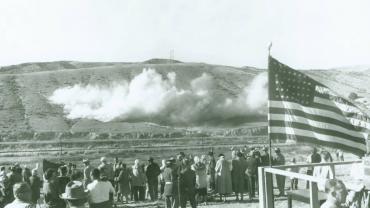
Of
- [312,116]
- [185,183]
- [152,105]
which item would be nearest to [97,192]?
[185,183]

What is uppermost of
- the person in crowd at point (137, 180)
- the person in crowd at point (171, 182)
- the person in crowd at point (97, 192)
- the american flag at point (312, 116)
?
the american flag at point (312, 116)

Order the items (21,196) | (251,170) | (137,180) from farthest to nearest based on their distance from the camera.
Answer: (137,180)
(251,170)
(21,196)

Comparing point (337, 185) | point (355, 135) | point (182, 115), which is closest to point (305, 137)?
point (355, 135)

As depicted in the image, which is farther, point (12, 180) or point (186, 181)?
point (12, 180)

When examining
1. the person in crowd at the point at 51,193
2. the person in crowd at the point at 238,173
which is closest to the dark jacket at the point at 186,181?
the person in crowd at the point at 51,193

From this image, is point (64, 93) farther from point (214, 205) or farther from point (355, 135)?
point (355, 135)

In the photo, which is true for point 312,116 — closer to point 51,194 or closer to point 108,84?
point 51,194

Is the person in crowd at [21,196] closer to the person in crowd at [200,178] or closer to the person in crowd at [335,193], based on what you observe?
the person in crowd at [335,193]
